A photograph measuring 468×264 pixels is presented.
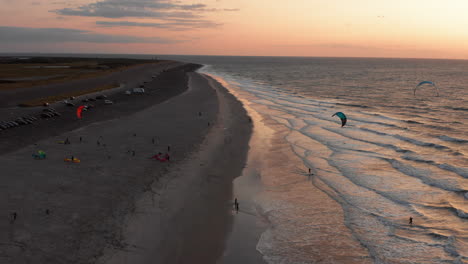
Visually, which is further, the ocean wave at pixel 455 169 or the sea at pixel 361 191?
the ocean wave at pixel 455 169

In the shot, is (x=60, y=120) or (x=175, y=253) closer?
(x=175, y=253)

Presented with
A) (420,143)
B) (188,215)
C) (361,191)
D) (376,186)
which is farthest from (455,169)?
(188,215)

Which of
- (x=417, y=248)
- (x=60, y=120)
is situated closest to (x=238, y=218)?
(x=417, y=248)

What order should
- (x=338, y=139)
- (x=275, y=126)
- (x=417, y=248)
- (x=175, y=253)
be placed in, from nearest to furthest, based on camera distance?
1. (x=175, y=253)
2. (x=417, y=248)
3. (x=338, y=139)
4. (x=275, y=126)

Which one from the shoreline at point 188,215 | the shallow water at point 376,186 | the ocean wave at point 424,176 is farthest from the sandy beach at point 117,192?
the ocean wave at point 424,176

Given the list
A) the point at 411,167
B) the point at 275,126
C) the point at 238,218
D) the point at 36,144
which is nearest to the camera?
the point at 238,218

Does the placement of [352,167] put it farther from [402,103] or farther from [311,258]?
[402,103]

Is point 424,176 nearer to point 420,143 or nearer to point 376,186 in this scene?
point 376,186

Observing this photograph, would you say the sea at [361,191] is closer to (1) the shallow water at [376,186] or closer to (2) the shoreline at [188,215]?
(1) the shallow water at [376,186]
